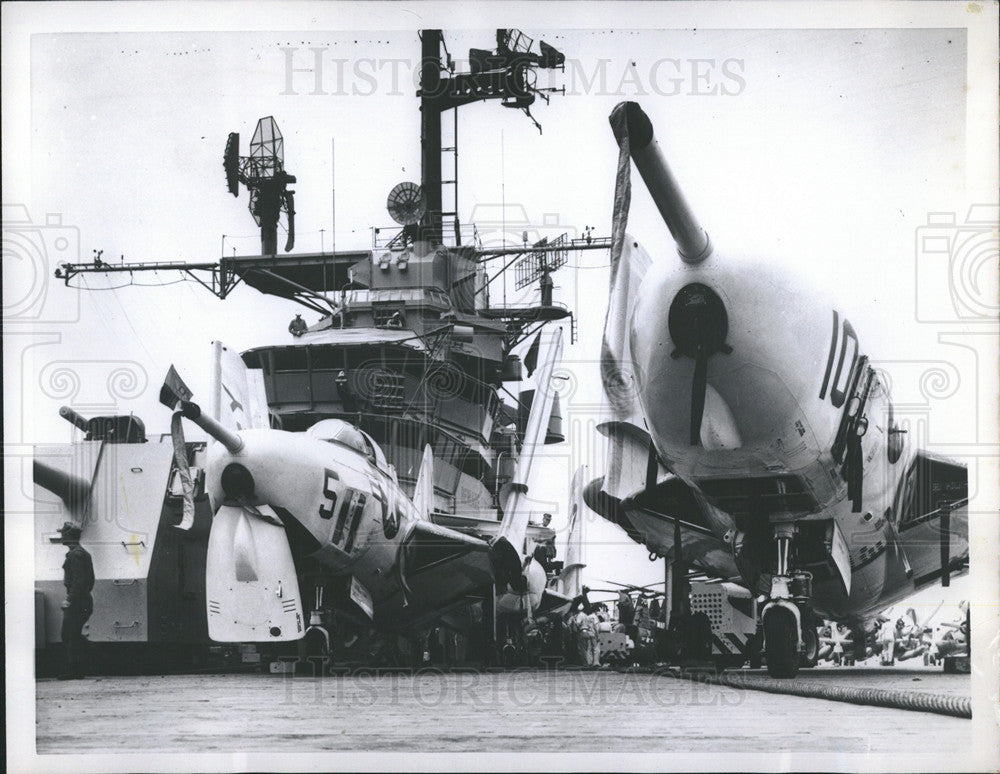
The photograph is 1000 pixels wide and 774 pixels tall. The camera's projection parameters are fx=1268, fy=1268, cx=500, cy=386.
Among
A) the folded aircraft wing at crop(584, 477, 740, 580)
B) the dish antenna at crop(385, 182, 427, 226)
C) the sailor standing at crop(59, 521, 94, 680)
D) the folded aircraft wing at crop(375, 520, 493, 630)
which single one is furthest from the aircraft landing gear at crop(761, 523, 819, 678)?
the sailor standing at crop(59, 521, 94, 680)

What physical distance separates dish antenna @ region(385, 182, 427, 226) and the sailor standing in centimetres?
317

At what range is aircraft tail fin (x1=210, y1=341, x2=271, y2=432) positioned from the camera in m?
8.73

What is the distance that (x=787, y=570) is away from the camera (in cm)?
720

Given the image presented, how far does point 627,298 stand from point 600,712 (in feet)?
8.02

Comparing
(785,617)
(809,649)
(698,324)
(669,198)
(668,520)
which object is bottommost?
(809,649)

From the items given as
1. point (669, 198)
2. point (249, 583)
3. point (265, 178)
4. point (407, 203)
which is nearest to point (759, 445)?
point (669, 198)

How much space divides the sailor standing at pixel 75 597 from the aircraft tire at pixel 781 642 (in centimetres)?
461

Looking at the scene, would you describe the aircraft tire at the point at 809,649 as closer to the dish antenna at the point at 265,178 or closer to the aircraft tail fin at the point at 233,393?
the aircraft tail fin at the point at 233,393

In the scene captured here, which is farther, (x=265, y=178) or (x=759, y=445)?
(x=265, y=178)

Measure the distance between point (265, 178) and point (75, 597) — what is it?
3.17 metres

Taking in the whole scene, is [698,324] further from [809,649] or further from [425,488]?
[425,488]

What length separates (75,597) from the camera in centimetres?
876

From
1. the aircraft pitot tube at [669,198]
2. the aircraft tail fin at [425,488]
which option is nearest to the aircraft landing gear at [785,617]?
the aircraft pitot tube at [669,198]

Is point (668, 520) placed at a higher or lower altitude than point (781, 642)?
higher
